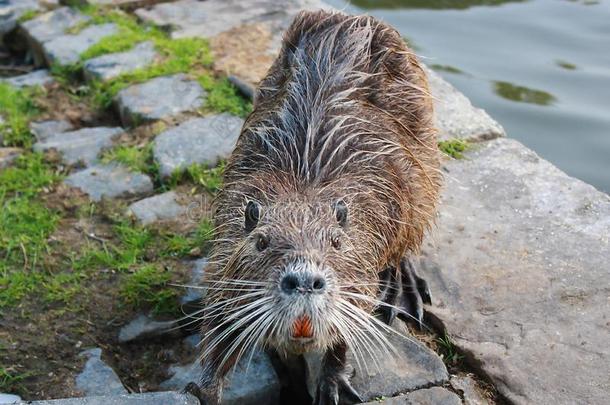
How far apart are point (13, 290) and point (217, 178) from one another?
1082 millimetres

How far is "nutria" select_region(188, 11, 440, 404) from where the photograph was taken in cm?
257

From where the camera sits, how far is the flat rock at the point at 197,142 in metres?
4.21

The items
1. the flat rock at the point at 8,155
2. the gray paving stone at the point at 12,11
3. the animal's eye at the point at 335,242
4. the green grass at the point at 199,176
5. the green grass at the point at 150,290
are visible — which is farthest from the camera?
the gray paving stone at the point at 12,11

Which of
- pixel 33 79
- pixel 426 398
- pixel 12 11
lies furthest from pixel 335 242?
pixel 12 11

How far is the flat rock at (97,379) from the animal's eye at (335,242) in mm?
920

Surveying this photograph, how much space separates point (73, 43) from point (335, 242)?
3340 mm

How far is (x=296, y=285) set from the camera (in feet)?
7.97

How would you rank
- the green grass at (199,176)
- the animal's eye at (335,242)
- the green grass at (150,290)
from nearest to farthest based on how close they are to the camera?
1. the animal's eye at (335,242)
2. the green grass at (150,290)
3. the green grass at (199,176)

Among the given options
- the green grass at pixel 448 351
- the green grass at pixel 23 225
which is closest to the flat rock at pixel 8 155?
the green grass at pixel 23 225

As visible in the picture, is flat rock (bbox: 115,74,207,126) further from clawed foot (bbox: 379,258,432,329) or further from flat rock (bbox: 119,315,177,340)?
clawed foot (bbox: 379,258,432,329)

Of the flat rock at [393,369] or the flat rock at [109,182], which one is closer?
the flat rock at [393,369]

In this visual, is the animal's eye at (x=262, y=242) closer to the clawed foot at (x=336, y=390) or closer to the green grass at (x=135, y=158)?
the clawed foot at (x=336, y=390)

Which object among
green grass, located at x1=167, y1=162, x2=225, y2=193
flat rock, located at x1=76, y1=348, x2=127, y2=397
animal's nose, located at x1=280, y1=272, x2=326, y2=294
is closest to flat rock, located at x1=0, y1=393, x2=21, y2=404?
flat rock, located at x1=76, y1=348, x2=127, y2=397

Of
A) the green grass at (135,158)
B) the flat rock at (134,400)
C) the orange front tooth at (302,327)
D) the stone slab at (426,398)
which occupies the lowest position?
the stone slab at (426,398)
